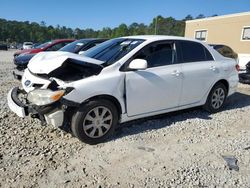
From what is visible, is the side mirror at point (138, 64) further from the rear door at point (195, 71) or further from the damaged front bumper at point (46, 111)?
the damaged front bumper at point (46, 111)

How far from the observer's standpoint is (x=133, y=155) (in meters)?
3.81

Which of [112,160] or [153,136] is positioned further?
[153,136]

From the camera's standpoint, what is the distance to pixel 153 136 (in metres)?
Result: 4.46

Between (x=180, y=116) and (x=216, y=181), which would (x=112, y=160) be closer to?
(x=216, y=181)

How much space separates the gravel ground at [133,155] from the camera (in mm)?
3207

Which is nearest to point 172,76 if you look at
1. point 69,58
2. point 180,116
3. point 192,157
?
point 180,116

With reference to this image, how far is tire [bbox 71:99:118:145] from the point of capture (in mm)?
3927

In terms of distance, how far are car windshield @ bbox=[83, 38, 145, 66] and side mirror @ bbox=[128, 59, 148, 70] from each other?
0.27 metres

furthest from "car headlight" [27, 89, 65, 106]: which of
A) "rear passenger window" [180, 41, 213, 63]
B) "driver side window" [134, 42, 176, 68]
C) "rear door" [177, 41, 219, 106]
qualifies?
"rear passenger window" [180, 41, 213, 63]

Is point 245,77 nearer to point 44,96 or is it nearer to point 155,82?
point 155,82

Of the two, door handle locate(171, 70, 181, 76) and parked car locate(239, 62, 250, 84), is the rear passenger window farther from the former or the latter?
parked car locate(239, 62, 250, 84)

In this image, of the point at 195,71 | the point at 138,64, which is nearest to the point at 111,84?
the point at 138,64

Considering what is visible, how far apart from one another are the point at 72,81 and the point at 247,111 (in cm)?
423

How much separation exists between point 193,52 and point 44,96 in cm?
311
